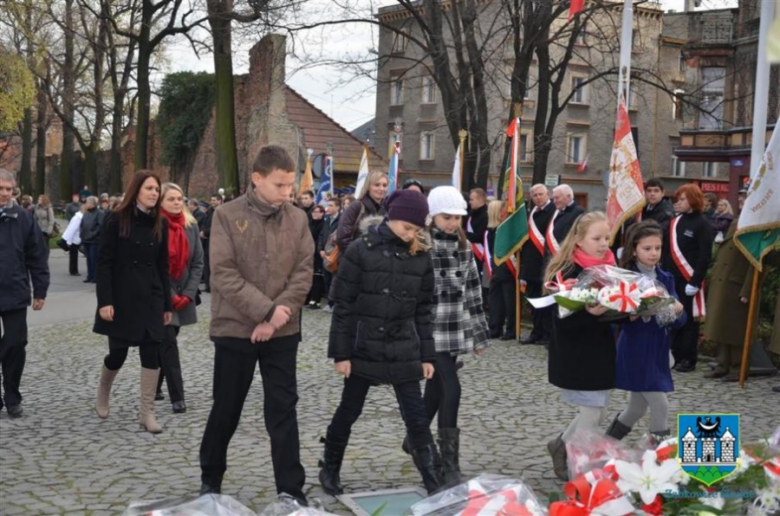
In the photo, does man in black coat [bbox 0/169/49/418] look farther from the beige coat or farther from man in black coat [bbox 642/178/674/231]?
man in black coat [bbox 642/178/674/231]

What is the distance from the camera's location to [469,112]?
19500mm

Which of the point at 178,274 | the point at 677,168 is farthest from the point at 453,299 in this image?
the point at 677,168

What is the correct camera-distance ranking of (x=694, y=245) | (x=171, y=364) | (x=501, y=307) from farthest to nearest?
1. (x=501, y=307)
2. (x=694, y=245)
3. (x=171, y=364)

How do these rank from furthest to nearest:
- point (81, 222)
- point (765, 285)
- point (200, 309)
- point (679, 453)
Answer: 1. point (81, 222)
2. point (200, 309)
3. point (765, 285)
4. point (679, 453)

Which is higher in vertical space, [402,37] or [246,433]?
[402,37]

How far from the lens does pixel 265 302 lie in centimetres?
499

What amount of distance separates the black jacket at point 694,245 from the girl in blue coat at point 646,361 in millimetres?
3938

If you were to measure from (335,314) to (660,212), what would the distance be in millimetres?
6537

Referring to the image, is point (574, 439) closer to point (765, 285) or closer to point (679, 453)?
point (679, 453)

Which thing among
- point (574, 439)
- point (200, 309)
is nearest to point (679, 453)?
point (574, 439)

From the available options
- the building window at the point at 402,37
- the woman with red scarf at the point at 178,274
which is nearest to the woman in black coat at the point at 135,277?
the woman with red scarf at the point at 178,274

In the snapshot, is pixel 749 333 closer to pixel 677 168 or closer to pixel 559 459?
pixel 559 459

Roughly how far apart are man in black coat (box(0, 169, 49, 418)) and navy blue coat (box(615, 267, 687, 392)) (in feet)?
15.0

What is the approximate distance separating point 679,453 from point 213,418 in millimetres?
2563
